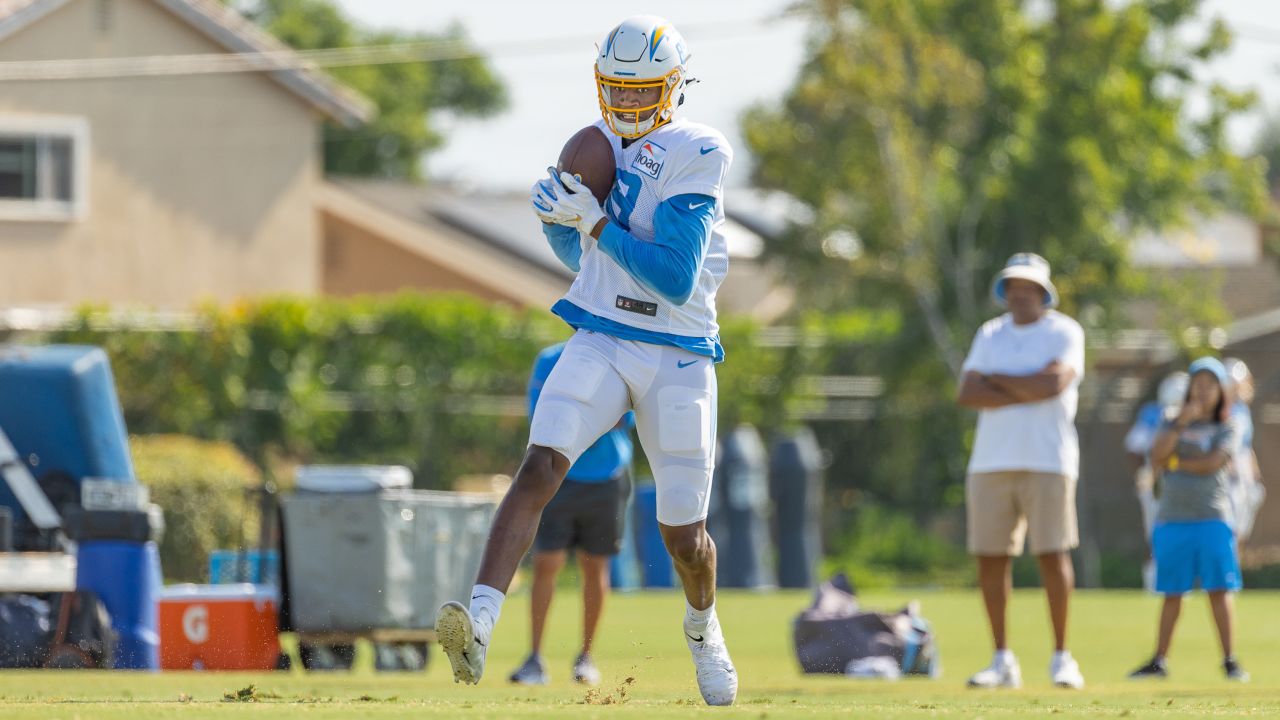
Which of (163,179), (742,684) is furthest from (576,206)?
(163,179)

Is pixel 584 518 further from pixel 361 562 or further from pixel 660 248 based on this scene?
pixel 660 248

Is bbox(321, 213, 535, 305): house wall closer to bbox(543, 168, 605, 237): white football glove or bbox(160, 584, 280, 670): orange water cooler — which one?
bbox(160, 584, 280, 670): orange water cooler

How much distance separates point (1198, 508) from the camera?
12.9 meters

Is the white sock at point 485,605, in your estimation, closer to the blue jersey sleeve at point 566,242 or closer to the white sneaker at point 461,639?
the white sneaker at point 461,639

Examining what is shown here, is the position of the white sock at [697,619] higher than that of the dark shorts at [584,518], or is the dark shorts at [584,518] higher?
the dark shorts at [584,518]

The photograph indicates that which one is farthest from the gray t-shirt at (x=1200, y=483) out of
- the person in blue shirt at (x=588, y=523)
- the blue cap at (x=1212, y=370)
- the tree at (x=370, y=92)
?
the tree at (x=370, y=92)

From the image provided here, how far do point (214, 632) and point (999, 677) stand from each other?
14.9ft

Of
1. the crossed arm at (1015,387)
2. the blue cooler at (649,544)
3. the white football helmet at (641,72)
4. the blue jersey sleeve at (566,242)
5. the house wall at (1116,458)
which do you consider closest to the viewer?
the white football helmet at (641,72)

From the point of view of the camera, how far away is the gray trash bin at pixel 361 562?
42.0ft

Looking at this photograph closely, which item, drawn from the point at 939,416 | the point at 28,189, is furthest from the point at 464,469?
the point at 28,189

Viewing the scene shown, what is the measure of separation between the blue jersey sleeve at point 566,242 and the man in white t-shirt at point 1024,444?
4479mm

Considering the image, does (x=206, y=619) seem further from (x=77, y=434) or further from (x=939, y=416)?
(x=939, y=416)

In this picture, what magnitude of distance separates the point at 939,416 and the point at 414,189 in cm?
2407

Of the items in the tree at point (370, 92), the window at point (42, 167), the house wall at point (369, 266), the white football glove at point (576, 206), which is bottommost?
the white football glove at point (576, 206)
